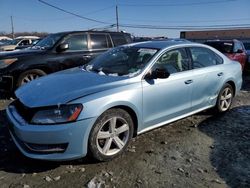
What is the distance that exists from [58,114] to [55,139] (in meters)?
0.29

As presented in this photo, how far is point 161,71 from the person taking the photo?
14.2 ft

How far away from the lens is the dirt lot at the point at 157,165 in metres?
3.48

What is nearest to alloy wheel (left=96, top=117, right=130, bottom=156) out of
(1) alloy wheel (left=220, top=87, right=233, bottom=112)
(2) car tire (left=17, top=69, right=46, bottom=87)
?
(1) alloy wheel (left=220, top=87, right=233, bottom=112)

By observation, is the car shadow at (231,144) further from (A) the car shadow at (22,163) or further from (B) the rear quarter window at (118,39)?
(B) the rear quarter window at (118,39)

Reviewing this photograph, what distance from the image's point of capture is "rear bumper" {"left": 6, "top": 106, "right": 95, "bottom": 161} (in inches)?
136

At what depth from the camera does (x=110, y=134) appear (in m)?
3.92

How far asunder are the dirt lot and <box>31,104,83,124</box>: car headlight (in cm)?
68

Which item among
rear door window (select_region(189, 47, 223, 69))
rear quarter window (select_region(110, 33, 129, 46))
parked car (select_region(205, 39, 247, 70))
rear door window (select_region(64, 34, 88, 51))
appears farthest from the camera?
parked car (select_region(205, 39, 247, 70))

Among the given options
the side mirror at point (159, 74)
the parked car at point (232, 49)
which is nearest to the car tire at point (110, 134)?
the side mirror at point (159, 74)

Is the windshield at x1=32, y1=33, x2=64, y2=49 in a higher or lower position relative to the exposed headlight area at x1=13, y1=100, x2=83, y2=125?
higher

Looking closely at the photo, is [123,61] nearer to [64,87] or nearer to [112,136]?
[64,87]

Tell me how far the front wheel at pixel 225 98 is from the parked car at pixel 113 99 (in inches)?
3.2

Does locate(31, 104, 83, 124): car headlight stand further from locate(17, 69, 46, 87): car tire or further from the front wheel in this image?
locate(17, 69, 46, 87): car tire

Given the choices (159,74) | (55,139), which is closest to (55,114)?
(55,139)
